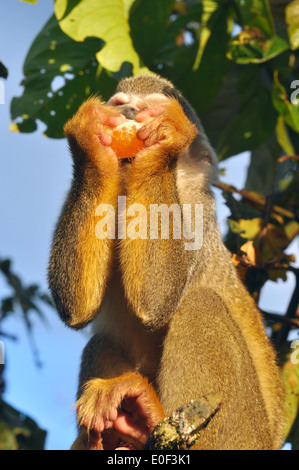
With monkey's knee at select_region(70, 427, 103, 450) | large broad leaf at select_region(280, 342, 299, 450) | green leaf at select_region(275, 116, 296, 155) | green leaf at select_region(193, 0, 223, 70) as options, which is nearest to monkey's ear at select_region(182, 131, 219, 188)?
green leaf at select_region(193, 0, 223, 70)

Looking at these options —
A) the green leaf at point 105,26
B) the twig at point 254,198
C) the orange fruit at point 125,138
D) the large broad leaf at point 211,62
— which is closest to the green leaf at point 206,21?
the large broad leaf at point 211,62

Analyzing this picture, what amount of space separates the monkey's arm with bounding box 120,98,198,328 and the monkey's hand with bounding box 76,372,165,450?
0.39 m

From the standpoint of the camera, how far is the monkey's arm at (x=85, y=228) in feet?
10.7

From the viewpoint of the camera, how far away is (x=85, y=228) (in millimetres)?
3270

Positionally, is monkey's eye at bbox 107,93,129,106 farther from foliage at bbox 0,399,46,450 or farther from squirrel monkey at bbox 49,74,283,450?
foliage at bbox 0,399,46,450

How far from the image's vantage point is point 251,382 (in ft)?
10.9

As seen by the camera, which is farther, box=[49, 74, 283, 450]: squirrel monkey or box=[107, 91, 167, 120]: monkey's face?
box=[107, 91, 167, 120]: monkey's face

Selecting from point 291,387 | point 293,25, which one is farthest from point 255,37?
point 291,387

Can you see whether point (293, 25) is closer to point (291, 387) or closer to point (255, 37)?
point (255, 37)

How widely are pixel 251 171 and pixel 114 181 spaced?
2.95m

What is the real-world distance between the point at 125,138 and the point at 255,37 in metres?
1.92

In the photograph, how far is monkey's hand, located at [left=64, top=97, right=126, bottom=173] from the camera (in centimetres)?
324

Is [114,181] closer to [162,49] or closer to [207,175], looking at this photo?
[207,175]
